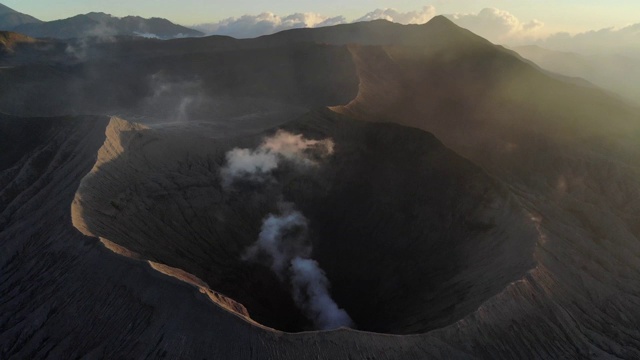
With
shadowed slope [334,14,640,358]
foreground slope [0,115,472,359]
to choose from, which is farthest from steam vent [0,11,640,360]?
shadowed slope [334,14,640,358]

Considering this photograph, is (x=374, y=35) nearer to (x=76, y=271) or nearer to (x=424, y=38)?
(x=424, y=38)

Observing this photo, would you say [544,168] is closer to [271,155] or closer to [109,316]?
[271,155]

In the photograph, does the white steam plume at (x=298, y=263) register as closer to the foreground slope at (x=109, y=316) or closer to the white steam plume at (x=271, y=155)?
the white steam plume at (x=271, y=155)

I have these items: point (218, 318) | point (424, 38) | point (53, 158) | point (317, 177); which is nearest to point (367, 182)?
point (317, 177)

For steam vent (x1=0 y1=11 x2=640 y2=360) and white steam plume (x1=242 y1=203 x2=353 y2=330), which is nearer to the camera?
steam vent (x1=0 y1=11 x2=640 y2=360)

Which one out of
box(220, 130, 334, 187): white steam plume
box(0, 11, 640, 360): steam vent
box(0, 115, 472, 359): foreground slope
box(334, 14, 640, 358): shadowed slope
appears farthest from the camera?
box(220, 130, 334, 187): white steam plume

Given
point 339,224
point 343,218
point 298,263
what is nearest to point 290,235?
point 298,263

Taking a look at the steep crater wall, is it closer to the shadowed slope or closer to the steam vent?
the steam vent

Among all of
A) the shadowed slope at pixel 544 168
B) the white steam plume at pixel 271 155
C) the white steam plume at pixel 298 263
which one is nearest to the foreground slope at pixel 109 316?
the shadowed slope at pixel 544 168
